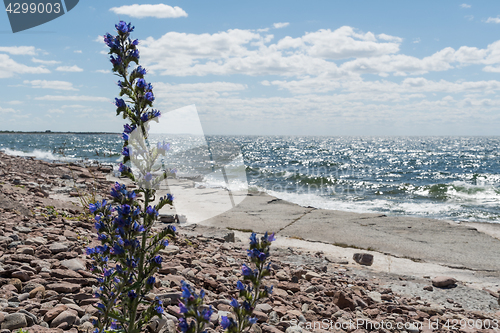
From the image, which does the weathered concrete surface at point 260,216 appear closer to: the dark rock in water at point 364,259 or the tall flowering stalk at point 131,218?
the dark rock in water at point 364,259

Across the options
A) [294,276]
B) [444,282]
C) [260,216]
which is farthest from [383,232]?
[294,276]

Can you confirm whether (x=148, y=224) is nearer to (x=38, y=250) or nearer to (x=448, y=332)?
(x=38, y=250)

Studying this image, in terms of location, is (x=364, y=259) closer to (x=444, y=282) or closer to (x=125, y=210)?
(x=444, y=282)

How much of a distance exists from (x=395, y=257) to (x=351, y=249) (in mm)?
937

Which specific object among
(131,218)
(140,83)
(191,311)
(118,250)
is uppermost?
(140,83)

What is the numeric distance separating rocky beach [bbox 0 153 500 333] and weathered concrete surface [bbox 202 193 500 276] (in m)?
0.05

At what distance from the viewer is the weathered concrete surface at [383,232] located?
764 centimetres

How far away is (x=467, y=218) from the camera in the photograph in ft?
44.1

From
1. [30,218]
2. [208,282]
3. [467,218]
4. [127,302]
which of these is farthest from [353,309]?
[467,218]

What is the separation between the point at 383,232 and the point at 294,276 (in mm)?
5460

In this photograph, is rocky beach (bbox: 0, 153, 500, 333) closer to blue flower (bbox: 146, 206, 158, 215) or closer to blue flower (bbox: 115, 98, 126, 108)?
blue flower (bbox: 146, 206, 158, 215)

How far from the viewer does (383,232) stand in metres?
9.48

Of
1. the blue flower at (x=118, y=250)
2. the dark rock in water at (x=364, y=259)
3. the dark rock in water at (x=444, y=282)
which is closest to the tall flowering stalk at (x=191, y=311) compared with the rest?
the blue flower at (x=118, y=250)

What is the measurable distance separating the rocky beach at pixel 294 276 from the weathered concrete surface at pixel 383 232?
49 mm
